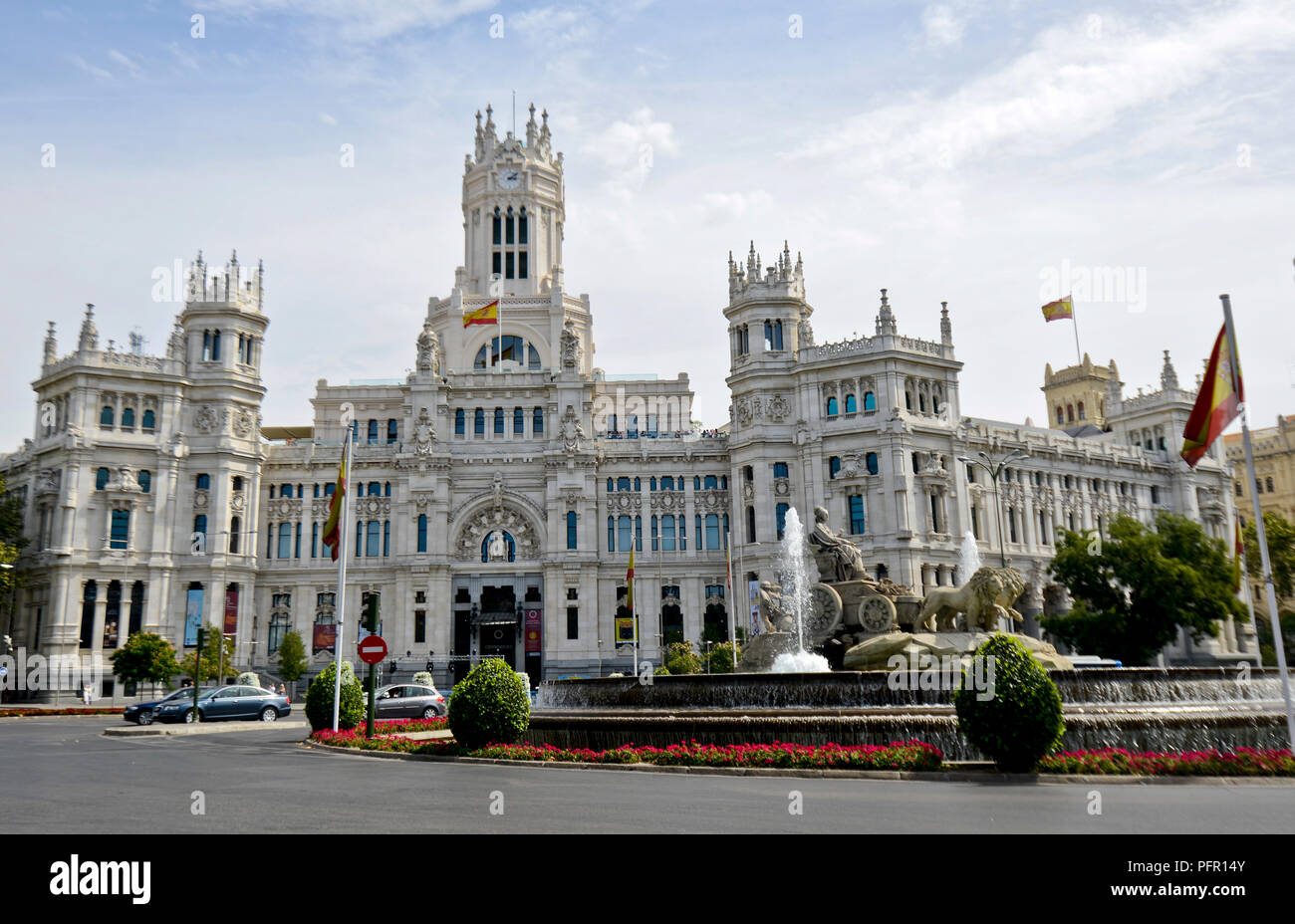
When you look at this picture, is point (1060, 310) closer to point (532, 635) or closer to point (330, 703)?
point (532, 635)

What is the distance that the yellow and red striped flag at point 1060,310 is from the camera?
226 feet

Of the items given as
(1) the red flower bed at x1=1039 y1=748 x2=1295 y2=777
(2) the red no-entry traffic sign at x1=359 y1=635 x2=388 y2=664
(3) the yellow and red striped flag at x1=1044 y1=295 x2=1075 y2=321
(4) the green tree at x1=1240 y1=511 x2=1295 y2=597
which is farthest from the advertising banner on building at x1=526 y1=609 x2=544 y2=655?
(1) the red flower bed at x1=1039 y1=748 x2=1295 y2=777

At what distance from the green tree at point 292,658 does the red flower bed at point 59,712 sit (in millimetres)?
14828

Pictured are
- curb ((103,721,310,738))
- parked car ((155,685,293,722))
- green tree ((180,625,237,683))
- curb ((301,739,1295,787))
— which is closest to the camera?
curb ((301,739,1295,787))

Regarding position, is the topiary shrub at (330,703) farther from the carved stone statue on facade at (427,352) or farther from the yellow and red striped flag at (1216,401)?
the carved stone statue on facade at (427,352)

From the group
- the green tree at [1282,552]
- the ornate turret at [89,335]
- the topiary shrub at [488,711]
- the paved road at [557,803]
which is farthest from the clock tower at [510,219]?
the paved road at [557,803]

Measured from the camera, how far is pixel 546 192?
93312 millimetres

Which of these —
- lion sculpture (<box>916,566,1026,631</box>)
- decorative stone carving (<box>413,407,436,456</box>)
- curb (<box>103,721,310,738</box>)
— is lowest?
curb (<box>103,721,310,738</box>)

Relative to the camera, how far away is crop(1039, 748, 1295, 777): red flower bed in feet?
55.6

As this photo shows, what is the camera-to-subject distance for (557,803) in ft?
47.7

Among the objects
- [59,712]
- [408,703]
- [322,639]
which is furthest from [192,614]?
[408,703]

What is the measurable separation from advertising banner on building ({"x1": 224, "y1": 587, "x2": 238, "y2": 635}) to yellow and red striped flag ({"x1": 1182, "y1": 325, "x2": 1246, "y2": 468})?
66906mm

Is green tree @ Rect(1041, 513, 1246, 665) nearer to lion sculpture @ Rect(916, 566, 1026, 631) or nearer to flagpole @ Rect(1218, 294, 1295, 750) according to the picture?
lion sculpture @ Rect(916, 566, 1026, 631)
